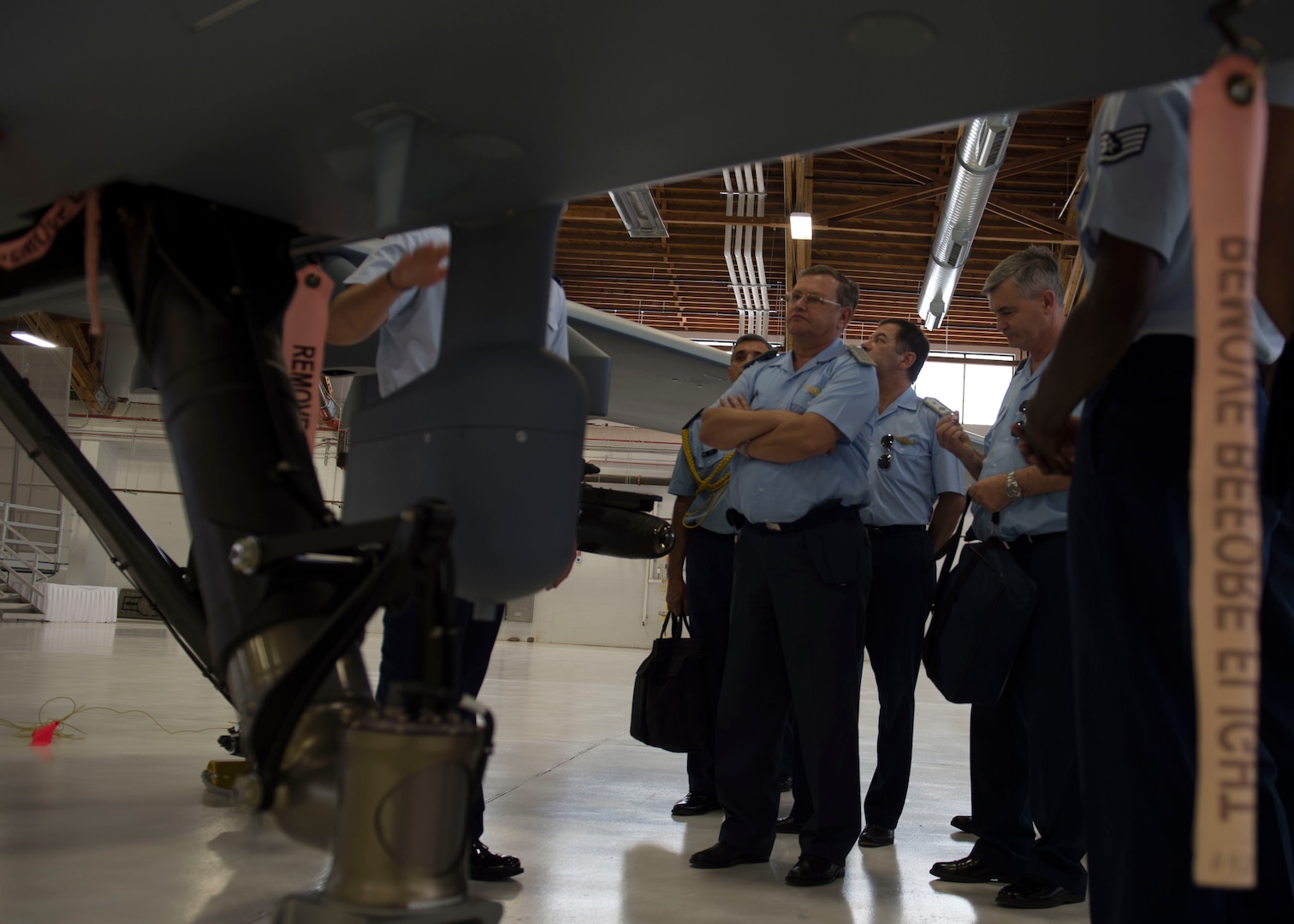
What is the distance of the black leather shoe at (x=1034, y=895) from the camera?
2.76 metres

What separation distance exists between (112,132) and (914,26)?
44.7 inches

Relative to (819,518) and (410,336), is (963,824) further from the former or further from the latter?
(410,336)

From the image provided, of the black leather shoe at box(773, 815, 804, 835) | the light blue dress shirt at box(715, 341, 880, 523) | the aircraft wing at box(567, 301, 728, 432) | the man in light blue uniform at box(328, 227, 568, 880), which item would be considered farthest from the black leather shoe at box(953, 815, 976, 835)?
the aircraft wing at box(567, 301, 728, 432)

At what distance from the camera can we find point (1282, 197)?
123cm

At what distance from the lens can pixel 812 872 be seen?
2.81 meters

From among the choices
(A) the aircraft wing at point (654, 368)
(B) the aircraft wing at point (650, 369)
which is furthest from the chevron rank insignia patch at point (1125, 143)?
(A) the aircraft wing at point (654, 368)

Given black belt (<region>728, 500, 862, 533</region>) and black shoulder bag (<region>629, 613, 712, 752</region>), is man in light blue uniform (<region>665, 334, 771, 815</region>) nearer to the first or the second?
black shoulder bag (<region>629, 613, 712, 752</region>)

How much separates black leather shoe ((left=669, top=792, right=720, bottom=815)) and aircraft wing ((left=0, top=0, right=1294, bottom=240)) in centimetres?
277

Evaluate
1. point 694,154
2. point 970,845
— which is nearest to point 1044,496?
point 970,845

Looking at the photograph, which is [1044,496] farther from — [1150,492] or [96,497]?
[96,497]

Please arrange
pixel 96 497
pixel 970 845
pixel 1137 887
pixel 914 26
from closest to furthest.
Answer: pixel 914 26 < pixel 1137 887 < pixel 96 497 < pixel 970 845

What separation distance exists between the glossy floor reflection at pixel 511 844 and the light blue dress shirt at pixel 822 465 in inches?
41.8

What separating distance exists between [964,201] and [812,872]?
8.08 metres

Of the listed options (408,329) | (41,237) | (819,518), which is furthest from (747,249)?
(41,237)
